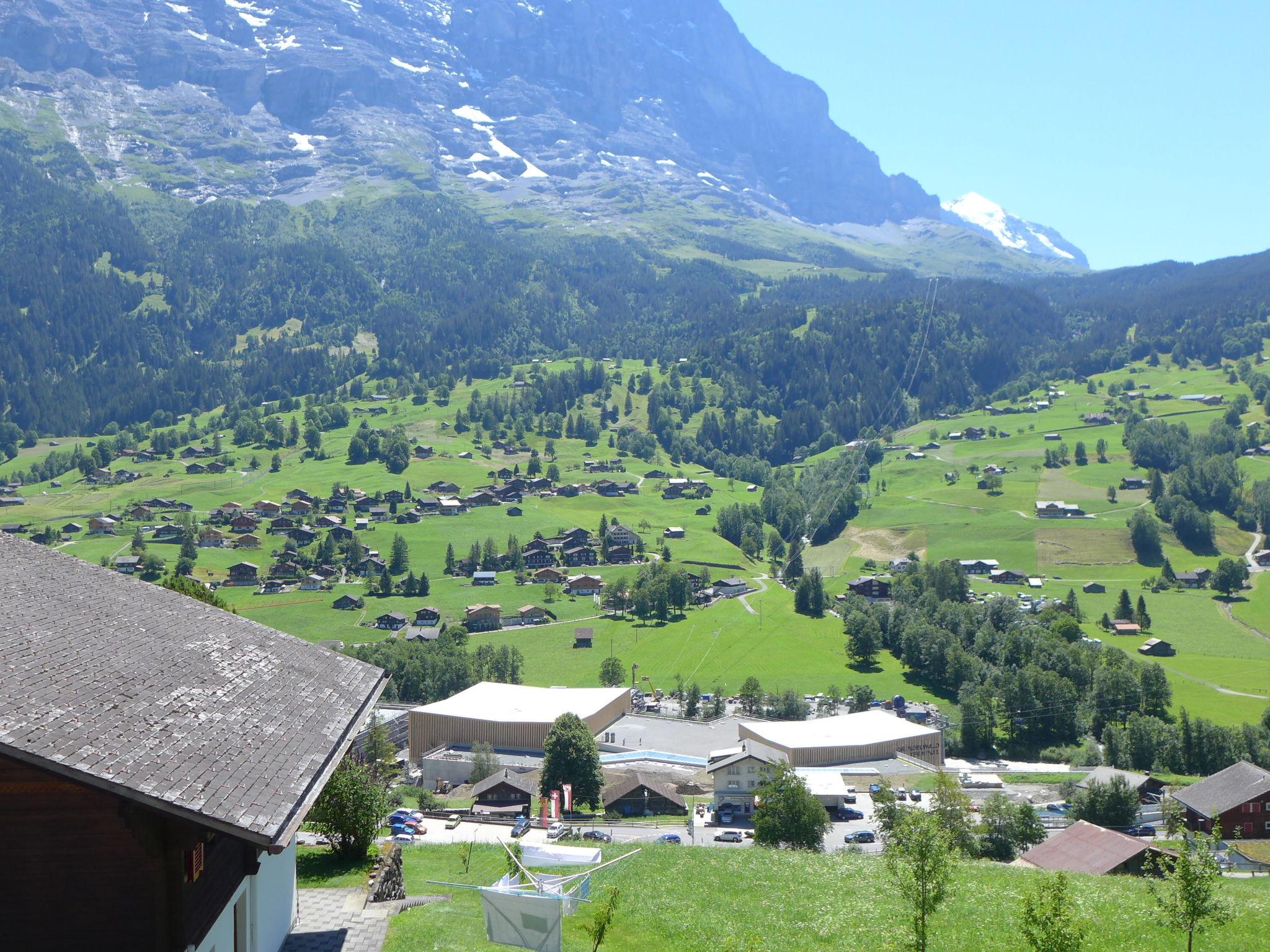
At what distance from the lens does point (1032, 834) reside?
4788 cm

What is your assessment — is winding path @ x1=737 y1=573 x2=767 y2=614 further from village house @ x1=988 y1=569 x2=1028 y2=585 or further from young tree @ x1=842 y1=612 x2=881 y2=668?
village house @ x1=988 y1=569 x2=1028 y2=585

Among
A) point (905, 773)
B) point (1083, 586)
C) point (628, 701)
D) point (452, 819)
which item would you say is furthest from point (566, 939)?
point (1083, 586)

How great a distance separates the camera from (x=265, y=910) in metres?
19.1

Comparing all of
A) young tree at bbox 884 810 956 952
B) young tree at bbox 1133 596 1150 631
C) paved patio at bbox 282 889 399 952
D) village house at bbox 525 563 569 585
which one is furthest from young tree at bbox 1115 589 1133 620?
paved patio at bbox 282 889 399 952

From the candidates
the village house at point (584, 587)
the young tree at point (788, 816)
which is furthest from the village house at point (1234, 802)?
the village house at point (584, 587)

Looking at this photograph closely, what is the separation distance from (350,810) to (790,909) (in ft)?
37.0

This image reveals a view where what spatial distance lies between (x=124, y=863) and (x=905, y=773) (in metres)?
72.2

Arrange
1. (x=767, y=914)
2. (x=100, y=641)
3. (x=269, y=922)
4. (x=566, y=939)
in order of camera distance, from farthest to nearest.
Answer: (x=767, y=914), (x=566, y=939), (x=269, y=922), (x=100, y=641)

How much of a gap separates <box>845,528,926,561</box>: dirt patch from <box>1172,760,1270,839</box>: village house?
118 metres

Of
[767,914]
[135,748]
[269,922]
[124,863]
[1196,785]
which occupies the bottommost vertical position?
[1196,785]

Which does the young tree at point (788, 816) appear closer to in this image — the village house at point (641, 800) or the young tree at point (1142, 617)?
the village house at point (641, 800)

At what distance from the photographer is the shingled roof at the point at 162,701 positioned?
1311cm

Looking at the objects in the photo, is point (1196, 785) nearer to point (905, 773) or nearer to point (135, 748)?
point (905, 773)

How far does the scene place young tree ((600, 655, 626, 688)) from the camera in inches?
4466
